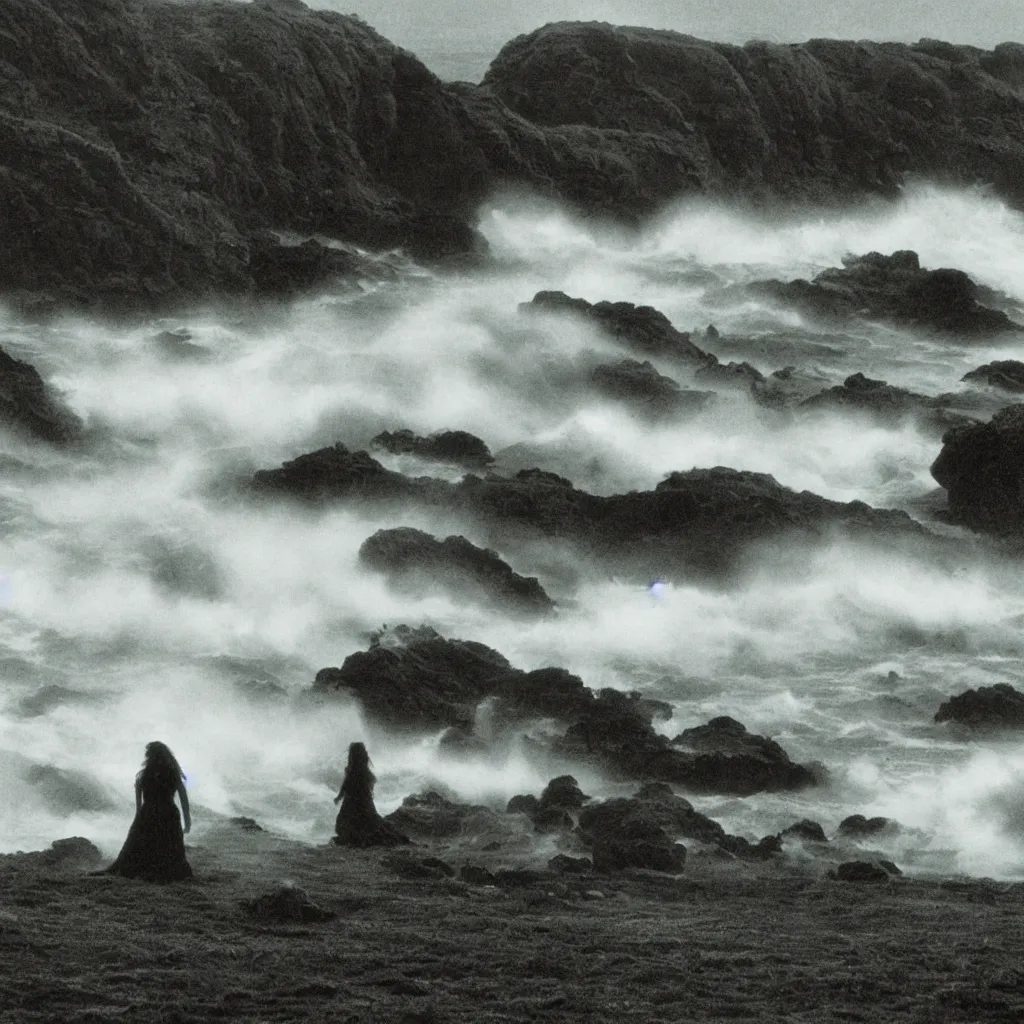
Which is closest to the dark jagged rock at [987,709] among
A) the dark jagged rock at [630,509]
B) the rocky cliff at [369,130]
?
the dark jagged rock at [630,509]

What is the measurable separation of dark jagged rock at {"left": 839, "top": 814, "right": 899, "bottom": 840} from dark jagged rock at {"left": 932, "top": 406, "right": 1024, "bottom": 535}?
10.2 meters

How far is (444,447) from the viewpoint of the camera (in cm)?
3266

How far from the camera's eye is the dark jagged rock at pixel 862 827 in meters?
21.4

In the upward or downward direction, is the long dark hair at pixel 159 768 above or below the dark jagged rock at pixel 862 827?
below

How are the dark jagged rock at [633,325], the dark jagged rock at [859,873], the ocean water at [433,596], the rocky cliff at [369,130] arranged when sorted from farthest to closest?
the dark jagged rock at [633,325] < the rocky cliff at [369,130] < the ocean water at [433,596] < the dark jagged rock at [859,873]

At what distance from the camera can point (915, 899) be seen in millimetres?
17672

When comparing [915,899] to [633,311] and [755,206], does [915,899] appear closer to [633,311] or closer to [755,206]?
[633,311]

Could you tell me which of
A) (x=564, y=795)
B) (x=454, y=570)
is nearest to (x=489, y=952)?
(x=564, y=795)

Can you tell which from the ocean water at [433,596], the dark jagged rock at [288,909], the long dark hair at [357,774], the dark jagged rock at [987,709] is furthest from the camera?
the dark jagged rock at [987,709]

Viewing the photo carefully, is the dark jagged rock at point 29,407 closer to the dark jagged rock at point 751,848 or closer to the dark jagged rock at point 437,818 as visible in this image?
the dark jagged rock at point 437,818

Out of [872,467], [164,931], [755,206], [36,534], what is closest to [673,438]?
[872,467]

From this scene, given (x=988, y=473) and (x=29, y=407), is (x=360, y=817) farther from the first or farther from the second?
(x=988, y=473)

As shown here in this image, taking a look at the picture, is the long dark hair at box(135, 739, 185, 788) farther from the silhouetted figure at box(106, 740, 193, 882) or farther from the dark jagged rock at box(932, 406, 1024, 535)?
the dark jagged rock at box(932, 406, 1024, 535)

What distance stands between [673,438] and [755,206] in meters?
15.3
